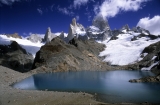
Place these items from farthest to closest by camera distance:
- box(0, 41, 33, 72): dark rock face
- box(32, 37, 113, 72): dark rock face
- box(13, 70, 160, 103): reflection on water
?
1. box(0, 41, 33, 72): dark rock face
2. box(32, 37, 113, 72): dark rock face
3. box(13, 70, 160, 103): reflection on water

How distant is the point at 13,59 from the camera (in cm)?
11656

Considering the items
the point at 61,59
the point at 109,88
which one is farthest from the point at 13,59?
the point at 109,88

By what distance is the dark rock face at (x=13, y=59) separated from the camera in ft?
367

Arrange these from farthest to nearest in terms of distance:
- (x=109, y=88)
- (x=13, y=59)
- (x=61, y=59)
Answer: (x=13, y=59) → (x=61, y=59) → (x=109, y=88)

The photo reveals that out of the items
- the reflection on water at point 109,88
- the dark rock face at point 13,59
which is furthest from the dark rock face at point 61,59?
the reflection on water at point 109,88

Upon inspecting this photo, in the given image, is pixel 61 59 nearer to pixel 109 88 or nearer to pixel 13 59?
pixel 13 59

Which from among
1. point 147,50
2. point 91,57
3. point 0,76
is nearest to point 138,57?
point 147,50

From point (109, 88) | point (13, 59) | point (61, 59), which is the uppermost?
point (13, 59)

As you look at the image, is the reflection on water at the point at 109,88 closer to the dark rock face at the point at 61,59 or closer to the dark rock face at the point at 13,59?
the dark rock face at the point at 61,59

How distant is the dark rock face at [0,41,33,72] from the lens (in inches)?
Answer: 4400

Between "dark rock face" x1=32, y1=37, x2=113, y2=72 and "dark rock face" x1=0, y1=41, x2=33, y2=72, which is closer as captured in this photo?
"dark rock face" x1=32, y1=37, x2=113, y2=72

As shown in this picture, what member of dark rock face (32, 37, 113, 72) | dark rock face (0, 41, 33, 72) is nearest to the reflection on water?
dark rock face (32, 37, 113, 72)

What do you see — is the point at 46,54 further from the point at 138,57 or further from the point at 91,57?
the point at 138,57

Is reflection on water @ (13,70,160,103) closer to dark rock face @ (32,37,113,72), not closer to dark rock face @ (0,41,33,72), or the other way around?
dark rock face @ (32,37,113,72)
